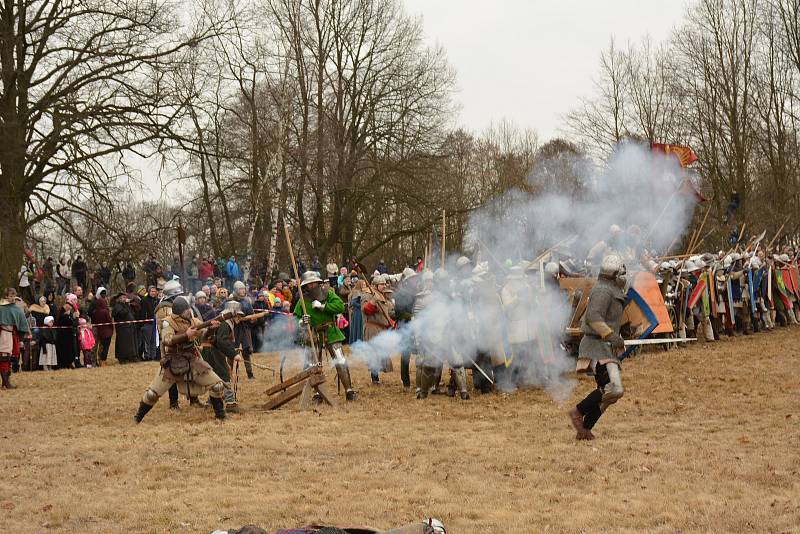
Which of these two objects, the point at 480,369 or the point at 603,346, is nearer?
the point at 603,346

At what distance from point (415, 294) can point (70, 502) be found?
24.9 feet

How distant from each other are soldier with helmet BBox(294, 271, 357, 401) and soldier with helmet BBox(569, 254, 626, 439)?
4558 millimetres

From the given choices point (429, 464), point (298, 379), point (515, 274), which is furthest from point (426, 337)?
point (429, 464)

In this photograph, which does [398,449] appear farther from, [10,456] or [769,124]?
[769,124]

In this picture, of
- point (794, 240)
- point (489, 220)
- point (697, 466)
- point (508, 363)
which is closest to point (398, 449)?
point (697, 466)

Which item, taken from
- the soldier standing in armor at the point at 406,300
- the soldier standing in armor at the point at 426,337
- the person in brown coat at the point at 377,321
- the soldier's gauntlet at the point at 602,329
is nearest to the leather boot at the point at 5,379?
the person in brown coat at the point at 377,321

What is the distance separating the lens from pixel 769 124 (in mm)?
33219

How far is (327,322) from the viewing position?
45.2 ft

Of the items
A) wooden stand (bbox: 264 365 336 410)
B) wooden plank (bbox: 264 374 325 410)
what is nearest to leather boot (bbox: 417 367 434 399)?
wooden stand (bbox: 264 365 336 410)

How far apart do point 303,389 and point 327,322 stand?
118cm

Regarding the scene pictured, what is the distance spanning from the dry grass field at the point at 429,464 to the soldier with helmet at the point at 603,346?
293 millimetres

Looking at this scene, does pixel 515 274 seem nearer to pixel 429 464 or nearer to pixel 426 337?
pixel 426 337

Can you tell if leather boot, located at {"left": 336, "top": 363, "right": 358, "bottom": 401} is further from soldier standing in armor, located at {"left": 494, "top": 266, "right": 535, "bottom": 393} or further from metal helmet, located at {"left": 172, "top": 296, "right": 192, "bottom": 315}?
metal helmet, located at {"left": 172, "top": 296, "right": 192, "bottom": 315}

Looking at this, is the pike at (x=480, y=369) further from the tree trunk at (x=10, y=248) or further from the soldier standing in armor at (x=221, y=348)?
the tree trunk at (x=10, y=248)
